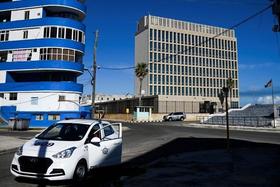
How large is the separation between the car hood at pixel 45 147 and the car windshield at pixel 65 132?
17.3 inches

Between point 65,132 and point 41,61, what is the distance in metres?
30.3

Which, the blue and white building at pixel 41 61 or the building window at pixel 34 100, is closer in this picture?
the blue and white building at pixel 41 61

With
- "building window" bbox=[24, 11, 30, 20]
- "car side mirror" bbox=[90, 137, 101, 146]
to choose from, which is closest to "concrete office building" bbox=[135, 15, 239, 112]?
"building window" bbox=[24, 11, 30, 20]

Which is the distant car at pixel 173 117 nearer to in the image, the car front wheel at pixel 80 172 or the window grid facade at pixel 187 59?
the window grid facade at pixel 187 59

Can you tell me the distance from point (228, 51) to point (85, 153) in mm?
129168

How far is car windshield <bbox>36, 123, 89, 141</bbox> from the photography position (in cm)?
833

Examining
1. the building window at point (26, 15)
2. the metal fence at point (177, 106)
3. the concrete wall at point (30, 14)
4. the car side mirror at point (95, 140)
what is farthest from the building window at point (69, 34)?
→ the metal fence at point (177, 106)

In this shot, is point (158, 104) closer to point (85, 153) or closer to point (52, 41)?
point (52, 41)

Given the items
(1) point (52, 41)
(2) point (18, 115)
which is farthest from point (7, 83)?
(1) point (52, 41)

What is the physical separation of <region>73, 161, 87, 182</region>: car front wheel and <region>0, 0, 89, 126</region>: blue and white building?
28327 mm

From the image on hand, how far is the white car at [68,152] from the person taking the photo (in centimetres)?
711

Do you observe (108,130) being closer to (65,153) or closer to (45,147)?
(65,153)

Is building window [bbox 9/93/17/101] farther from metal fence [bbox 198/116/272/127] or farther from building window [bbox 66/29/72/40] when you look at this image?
metal fence [bbox 198/116/272/127]

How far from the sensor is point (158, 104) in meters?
79.2
